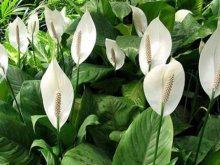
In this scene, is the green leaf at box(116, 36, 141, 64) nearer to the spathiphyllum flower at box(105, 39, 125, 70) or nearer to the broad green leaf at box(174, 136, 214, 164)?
the spathiphyllum flower at box(105, 39, 125, 70)

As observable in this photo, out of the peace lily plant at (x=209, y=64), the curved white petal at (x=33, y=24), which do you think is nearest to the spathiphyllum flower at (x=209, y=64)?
the peace lily plant at (x=209, y=64)

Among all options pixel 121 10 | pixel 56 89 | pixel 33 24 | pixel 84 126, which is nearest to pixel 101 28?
pixel 121 10

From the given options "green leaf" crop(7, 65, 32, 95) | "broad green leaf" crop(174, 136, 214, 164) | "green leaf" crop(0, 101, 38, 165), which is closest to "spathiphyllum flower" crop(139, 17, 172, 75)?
"broad green leaf" crop(174, 136, 214, 164)

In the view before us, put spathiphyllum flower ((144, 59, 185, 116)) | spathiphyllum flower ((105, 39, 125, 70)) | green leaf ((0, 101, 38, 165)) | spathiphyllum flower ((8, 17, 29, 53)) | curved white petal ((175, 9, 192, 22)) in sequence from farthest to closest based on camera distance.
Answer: curved white petal ((175, 9, 192, 22)) → spathiphyllum flower ((8, 17, 29, 53)) → spathiphyllum flower ((105, 39, 125, 70)) → green leaf ((0, 101, 38, 165)) → spathiphyllum flower ((144, 59, 185, 116))

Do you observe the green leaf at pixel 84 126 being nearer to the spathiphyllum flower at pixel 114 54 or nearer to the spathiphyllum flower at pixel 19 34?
the spathiphyllum flower at pixel 114 54

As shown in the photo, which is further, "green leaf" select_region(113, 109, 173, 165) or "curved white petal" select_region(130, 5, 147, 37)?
"curved white petal" select_region(130, 5, 147, 37)

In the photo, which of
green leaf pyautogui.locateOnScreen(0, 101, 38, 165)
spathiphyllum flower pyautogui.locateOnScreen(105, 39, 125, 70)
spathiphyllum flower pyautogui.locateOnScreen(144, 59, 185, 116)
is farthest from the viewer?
spathiphyllum flower pyautogui.locateOnScreen(105, 39, 125, 70)

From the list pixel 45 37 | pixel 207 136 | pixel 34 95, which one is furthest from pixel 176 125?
pixel 45 37
